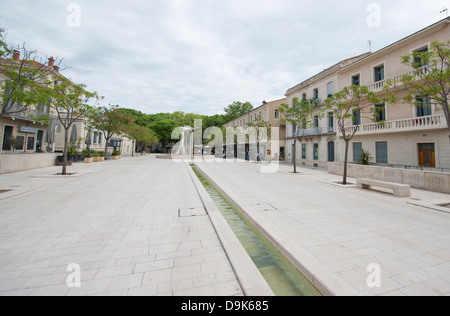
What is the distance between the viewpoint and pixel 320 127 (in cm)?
2219

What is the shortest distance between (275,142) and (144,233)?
96.7ft

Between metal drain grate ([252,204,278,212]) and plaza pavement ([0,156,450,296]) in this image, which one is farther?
metal drain grate ([252,204,278,212])

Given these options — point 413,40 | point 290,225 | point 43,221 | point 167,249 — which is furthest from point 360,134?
point 43,221

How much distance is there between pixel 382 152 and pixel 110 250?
65.6 ft

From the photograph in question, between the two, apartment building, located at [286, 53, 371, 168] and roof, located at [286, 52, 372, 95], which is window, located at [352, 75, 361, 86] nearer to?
apartment building, located at [286, 53, 371, 168]

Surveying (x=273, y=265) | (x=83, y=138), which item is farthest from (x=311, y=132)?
(x=83, y=138)

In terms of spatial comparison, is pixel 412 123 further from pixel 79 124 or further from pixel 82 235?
pixel 79 124

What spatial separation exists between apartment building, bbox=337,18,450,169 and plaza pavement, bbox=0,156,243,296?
13159 millimetres

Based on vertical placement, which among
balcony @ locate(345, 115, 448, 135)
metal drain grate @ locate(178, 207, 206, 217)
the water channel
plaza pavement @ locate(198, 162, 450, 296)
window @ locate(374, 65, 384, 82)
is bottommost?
the water channel

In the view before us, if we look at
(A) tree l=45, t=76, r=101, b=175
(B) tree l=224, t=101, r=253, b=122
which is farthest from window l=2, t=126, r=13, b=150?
(B) tree l=224, t=101, r=253, b=122

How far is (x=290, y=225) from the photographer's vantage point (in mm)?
4629

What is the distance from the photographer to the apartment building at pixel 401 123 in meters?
12.7

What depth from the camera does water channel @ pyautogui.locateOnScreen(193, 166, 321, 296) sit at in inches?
104

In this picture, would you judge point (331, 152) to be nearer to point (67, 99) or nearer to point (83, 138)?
point (67, 99)
